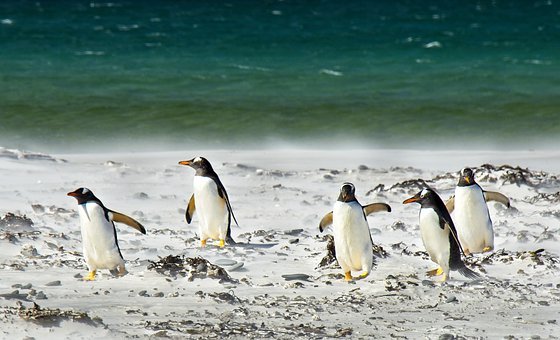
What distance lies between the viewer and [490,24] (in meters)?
38.4

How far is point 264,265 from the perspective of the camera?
7258 mm

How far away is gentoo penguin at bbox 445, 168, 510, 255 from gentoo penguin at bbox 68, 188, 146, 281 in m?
2.55

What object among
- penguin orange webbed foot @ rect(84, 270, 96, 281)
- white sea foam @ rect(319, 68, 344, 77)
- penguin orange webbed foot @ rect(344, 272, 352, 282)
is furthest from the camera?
white sea foam @ rect(319, 68, 344, 77)

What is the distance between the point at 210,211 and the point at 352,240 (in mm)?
1524

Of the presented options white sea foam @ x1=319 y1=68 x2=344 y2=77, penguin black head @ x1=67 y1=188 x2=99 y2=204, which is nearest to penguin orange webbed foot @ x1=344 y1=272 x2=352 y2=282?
penguin black head @ x1=67 y1=188 x2=99 y2=204

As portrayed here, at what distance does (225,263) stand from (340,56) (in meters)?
21.6

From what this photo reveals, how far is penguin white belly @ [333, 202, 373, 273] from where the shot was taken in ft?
23.2

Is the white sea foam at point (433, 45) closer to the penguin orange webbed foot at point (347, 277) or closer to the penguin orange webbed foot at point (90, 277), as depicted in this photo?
the penguin orange webbed foot at point (347, 277)

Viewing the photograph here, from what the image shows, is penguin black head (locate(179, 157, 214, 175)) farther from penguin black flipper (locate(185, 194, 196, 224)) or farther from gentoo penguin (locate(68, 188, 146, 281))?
gentoo penguin (locate(68, 188, 146, 281))

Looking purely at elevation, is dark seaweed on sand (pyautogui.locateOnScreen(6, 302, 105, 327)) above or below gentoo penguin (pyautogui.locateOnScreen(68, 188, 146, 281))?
below

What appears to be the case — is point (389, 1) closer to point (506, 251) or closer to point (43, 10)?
point (43, 10)

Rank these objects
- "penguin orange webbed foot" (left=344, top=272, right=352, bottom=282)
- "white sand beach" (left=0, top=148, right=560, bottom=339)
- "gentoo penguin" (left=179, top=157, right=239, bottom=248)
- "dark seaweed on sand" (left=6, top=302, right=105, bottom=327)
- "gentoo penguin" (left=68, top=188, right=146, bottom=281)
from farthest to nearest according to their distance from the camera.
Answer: "gentoo penguin" (left=179, top=157, right=239, bottom=248) → "penguin orange webbed foot" (left=344, top=272, right=352, bottom=282) → "gentoo penguin" (left=68, top=188, right=146, bottom=281) → "white sand beach" (left=0, top=148, right=560, bottom=339) → "dark seaweed on sand" (left=6, top=302, right=105, bottom=327)

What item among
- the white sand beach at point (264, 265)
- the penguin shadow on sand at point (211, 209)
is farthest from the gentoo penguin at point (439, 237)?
the penguin shadow on sand at point (211, 209)

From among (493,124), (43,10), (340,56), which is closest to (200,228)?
(493,124)
